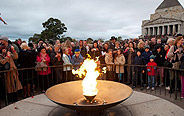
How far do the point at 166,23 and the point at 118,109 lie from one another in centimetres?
6475

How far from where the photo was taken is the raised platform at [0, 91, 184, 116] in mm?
4074

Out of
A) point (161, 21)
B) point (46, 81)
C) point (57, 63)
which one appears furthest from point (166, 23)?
point (46, 81)

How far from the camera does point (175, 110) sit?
4203 millimetres

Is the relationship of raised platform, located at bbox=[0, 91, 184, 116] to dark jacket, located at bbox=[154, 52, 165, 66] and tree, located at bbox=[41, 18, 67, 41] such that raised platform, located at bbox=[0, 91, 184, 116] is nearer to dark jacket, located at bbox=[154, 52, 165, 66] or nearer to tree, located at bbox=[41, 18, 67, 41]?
dark jacket, located at bbox=[154, 52, 165, 66]

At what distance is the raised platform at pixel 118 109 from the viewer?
4074 mm

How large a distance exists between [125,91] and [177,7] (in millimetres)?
79147

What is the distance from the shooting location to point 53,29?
47.4m

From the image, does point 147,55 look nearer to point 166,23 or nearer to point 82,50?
point 82,50

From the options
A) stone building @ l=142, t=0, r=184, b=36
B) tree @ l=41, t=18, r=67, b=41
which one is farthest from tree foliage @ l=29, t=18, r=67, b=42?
stone building @ l=142, t=0, r=184, b=36

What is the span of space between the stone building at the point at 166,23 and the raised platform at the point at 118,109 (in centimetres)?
5632

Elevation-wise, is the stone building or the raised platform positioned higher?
the stone building

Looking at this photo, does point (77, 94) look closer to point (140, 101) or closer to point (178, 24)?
point (140, 101)

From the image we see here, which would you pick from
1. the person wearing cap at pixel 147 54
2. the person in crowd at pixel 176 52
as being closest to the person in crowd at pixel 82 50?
the person wearing cap at pixel 147 54

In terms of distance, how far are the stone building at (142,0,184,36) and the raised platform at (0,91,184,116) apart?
5632 centimetres
